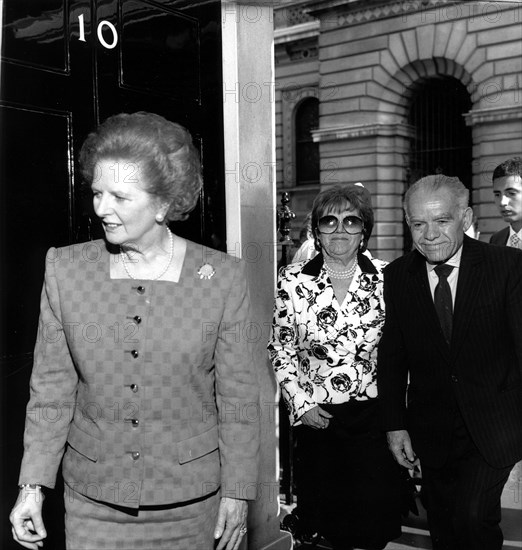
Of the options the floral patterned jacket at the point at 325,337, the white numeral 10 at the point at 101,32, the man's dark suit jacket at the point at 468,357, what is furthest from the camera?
the floral patterned jacket at the point at 325,337

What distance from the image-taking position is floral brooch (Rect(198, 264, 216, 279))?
2355 mm

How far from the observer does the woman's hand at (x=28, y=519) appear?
2.20 meters

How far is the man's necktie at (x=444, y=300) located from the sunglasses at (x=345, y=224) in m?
0.46

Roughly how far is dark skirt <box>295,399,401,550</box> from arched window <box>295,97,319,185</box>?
22.7 m

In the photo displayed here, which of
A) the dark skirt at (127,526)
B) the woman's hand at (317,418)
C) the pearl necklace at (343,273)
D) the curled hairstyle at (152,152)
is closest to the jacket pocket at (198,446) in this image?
the dark skirt at (127,526)

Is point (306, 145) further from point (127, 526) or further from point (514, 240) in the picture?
point (127, 526)

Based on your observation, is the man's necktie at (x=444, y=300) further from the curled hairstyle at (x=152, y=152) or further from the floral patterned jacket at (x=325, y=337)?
the curled hairstyle at (x=152, y=152)

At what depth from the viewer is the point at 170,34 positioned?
11.7ft

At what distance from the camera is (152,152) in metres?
2.22

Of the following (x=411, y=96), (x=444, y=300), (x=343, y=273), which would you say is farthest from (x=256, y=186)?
(x=411, y=96)

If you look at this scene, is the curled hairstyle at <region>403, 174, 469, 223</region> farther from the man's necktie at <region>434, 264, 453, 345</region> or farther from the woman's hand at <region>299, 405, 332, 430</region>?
the woman's hand at <region>299, 405, 332, 430</region>

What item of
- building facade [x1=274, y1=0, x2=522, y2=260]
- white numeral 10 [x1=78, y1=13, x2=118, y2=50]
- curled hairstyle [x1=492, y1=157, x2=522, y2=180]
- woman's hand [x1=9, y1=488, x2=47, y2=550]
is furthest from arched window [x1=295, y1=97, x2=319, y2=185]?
woman's hand [x1=9, y1=488, x2=47, y2=550]

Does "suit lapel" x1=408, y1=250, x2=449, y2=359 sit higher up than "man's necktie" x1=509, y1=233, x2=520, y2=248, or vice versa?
"man's necktie" x1=509, y1=233, x2=520, y2=248

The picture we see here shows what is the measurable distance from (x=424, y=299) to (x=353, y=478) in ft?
3.31
